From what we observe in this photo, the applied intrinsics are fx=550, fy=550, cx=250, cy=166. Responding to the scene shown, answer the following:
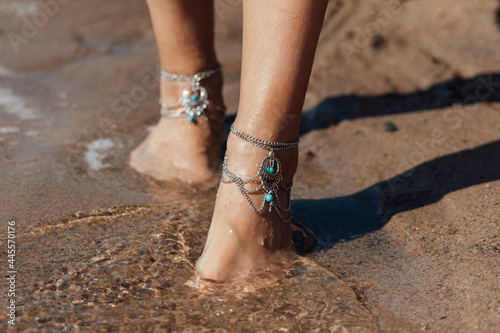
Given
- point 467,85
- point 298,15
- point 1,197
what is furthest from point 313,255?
point 467,85

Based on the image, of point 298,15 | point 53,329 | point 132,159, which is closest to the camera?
point 53,329

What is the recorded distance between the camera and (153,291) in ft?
4.96

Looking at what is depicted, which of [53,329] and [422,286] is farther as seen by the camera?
[422,286]

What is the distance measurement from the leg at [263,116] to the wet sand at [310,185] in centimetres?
10

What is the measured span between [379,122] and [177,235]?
1212mm

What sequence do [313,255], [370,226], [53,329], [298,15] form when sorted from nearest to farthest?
[53,329] < [298,15] < [313,255] < [370,226]

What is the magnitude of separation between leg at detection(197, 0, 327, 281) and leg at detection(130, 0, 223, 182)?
0.55 m

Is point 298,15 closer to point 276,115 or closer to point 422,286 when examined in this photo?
point 276,115

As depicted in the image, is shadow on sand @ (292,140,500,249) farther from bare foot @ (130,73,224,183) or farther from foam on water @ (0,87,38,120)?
foam on water @ (0,87,38,120)

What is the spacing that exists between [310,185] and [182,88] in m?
0.64

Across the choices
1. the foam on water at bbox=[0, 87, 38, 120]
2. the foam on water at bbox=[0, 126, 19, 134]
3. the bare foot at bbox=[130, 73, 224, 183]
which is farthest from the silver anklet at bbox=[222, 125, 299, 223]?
the foam on water at bbox=[0, 87, 38, 120]

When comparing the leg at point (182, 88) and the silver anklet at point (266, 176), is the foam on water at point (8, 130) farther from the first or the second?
the silver anklet at point (266, 176)

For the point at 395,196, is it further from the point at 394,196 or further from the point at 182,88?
the point at 182,88

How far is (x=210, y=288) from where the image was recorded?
5.05 ft
